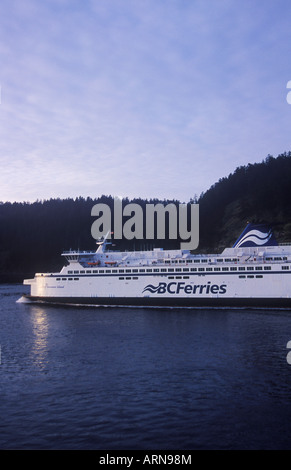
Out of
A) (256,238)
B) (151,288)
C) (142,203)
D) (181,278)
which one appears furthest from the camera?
(142,203)

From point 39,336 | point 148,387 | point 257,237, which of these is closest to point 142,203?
point 257,237

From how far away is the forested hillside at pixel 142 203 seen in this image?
103000mm

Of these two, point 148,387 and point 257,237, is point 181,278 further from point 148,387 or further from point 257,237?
point 148,387

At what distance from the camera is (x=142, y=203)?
17800 centimetres

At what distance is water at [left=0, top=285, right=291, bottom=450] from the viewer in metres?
12.7

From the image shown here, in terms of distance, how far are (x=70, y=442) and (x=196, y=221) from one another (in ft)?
337

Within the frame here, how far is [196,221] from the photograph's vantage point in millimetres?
112938

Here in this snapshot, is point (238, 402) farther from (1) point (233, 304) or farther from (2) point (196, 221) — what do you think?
(2) point (196, 221)

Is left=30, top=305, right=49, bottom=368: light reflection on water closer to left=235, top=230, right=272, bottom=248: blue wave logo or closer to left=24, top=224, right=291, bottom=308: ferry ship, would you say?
left=24, top=224, right=291, bottom=308: ferry ship

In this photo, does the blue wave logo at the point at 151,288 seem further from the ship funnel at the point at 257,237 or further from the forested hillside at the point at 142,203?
the forested hillside at the point at 142,203

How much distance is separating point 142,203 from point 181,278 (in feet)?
450

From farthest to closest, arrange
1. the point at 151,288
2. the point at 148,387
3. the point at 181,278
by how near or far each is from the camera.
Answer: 1. the point at 151,288
2. the point at 181,278
3. the point at 148,387

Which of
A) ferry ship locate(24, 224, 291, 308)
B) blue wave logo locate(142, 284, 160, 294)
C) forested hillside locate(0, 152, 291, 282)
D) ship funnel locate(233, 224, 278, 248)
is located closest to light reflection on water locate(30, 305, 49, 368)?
ferry ship locate(24, 224, 291, 308)

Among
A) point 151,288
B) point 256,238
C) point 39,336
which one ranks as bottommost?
point 39,336
